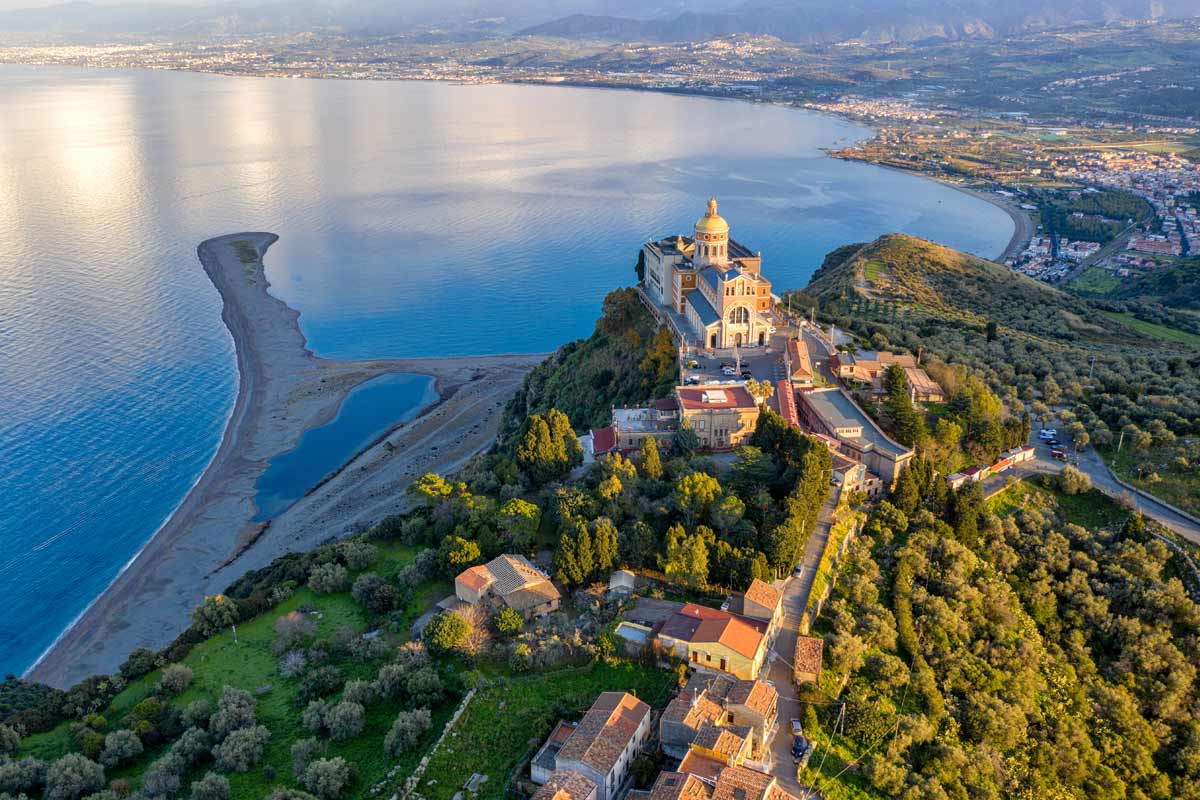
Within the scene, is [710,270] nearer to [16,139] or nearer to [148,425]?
[148,425]

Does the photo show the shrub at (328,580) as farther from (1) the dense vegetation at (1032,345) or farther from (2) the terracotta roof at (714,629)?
(1) the dense vegetation at (1032,345)

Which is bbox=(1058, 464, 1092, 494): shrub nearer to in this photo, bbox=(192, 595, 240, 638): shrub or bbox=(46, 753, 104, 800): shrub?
bbox=(192, 595, 240, 638): shrub

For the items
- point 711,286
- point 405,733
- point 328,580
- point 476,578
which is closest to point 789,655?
point 476,578

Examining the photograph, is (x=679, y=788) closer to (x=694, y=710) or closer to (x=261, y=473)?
(x=694, y=710)

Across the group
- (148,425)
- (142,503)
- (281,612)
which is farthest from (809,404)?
(148,425)

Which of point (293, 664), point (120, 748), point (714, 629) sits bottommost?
point (120, 748)

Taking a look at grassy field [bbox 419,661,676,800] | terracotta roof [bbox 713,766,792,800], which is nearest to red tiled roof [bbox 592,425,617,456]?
grassy field [bbox 419,661,676,800]

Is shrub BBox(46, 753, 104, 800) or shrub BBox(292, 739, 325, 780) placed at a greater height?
shrub BBox(292, 739, 325, 780)
